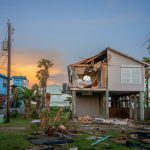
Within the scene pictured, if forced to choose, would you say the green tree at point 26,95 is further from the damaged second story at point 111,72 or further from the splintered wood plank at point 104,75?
the splintered wood plank at point 104,75

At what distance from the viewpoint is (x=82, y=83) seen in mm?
34438

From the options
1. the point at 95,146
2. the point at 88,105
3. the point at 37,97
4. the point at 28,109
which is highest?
the point at 37,97

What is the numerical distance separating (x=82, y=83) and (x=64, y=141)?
19848 mm

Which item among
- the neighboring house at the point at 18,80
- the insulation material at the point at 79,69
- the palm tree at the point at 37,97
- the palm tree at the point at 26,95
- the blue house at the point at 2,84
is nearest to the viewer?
the insulation material at the point at 79,69

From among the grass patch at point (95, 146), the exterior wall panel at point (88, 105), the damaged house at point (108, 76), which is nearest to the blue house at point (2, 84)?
the exterior wall panel at point (88, 105)

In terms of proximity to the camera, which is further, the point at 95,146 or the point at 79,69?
the point at 79,69

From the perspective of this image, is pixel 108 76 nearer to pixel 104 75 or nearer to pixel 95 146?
pixel 104 75

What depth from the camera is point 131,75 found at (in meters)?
35.2

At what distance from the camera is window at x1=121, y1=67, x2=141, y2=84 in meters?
34.9

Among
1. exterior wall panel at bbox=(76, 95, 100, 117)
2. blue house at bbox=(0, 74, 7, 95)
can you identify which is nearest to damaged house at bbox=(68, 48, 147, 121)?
exterior wall panel at bbox=(76, 95, 100, 117)

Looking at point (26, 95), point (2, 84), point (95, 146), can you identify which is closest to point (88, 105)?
point (26, 95)

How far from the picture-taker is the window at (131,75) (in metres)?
34.9

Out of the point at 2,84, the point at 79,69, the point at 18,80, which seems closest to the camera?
the point at 79,69

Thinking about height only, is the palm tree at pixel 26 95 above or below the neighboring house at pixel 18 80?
below
